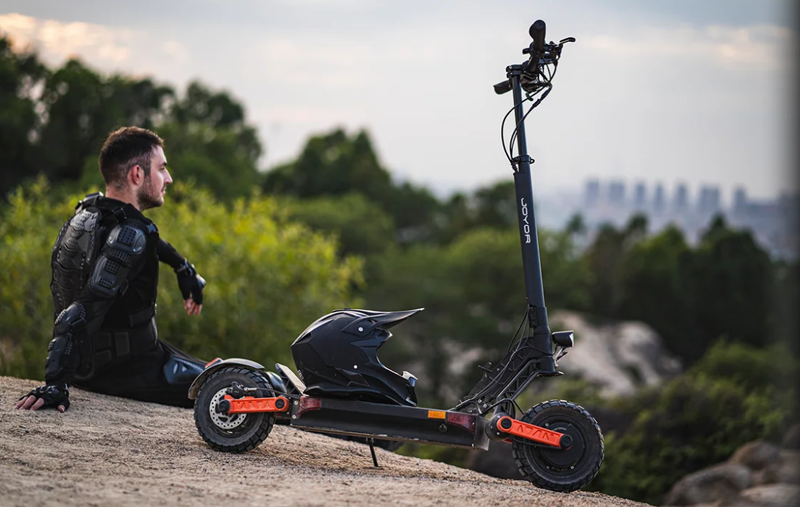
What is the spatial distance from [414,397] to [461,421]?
0.46 meters

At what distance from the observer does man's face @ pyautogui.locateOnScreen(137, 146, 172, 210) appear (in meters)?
Result: 7.11

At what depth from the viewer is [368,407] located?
19.6 feet

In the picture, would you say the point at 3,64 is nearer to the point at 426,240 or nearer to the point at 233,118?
the point at 233,118

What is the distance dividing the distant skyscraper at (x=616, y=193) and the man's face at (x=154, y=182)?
105m

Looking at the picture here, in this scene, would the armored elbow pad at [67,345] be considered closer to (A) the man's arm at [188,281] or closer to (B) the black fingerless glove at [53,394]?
(B) the black fingerless glove at [53,394]

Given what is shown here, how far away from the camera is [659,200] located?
319ft

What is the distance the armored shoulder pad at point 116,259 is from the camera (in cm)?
670

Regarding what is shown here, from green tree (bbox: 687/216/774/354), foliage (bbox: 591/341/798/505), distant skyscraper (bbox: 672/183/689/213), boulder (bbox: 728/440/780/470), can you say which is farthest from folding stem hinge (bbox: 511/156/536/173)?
distant skyscraper (bbox: 672/183/689/213)

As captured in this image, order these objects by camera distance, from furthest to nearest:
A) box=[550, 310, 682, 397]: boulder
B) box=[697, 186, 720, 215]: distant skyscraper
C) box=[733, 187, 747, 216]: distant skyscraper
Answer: box=[697, 186, 720, 215]: distant skyscraper
box=[550, 310, 682, 397]: boulder
box=[733, 187, 747, 216]: distant skyscraper

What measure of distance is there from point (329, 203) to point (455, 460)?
41.4 m

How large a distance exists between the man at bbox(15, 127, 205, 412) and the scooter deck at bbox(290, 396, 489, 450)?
174cm

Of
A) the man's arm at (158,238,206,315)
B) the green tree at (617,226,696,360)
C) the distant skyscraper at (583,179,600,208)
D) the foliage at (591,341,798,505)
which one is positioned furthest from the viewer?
the distant skyscraper at (583,179,600,208)

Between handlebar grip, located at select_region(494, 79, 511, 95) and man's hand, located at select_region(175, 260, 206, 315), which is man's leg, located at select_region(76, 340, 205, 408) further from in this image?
handlebar grip, located at select_region(494, 79, 511, 95)

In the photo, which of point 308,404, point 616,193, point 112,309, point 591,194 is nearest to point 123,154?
point 112,309
